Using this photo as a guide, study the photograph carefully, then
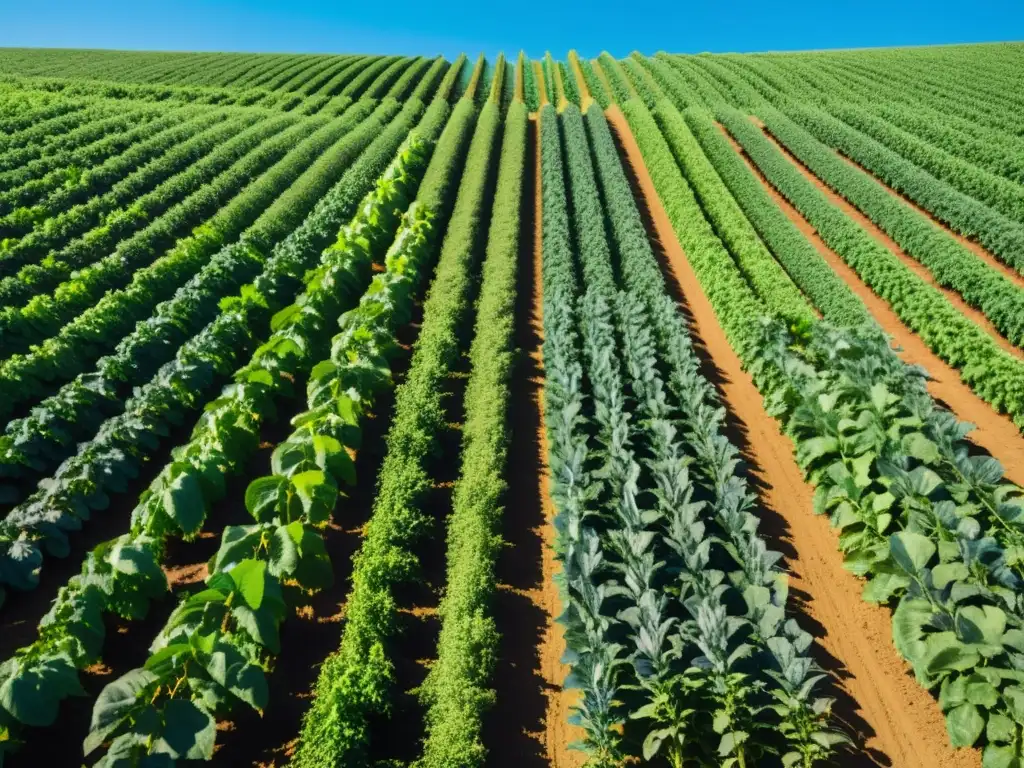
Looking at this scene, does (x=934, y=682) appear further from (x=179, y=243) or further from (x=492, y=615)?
(x=179, y=243)

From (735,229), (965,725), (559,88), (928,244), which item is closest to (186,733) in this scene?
(965,725)

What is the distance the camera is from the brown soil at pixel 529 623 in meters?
6.90

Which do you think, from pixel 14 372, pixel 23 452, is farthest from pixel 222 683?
pixel 14 372

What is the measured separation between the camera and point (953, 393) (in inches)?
534

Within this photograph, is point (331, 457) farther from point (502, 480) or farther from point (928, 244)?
point (928, 244)

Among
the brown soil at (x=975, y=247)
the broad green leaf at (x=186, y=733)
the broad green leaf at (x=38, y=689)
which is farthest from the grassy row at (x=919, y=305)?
the broad green leaf at (x=38, y=689)

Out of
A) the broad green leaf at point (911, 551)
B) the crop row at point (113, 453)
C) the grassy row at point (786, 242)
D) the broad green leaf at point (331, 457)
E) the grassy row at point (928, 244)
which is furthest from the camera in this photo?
the grassy row at point (786, 242)

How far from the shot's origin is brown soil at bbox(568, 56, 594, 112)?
151ft

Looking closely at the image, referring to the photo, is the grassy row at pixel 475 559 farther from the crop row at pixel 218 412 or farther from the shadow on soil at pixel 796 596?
the shadow on soil at pixel 796 596

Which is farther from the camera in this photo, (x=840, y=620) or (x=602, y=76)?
(x=602, y=76)

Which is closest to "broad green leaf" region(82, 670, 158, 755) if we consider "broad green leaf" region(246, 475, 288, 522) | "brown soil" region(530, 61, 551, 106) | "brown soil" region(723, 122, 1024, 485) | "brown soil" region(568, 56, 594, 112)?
"broad green leaf" region(246, 475, 288, 522)

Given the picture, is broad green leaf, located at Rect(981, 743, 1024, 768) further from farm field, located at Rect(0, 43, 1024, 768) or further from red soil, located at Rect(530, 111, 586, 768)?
red soil, located at Rect(530, 111, 586, 768)

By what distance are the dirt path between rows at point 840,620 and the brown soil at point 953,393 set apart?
3.32 m

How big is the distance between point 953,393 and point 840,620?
26.6ft
